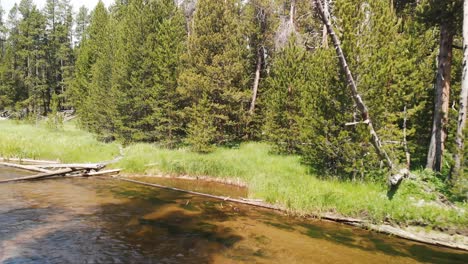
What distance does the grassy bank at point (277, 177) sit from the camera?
11.8m

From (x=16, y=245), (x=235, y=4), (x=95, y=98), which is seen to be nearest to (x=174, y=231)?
(x=16, y=245)

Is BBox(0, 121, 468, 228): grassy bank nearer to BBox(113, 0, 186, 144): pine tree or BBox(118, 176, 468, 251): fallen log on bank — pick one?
BBox(118, 176, 468, 251): fallen log on bank

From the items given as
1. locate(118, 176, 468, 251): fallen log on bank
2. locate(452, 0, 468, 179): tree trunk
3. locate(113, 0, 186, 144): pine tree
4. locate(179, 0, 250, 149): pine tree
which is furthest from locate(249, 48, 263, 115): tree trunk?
locate(452, 0, 468, 179): tree trunk

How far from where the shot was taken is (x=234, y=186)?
18.6 metres

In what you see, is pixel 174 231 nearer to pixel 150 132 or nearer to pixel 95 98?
pixel 150 132

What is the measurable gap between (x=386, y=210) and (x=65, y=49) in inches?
2560

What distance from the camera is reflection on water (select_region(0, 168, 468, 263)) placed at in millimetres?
9227

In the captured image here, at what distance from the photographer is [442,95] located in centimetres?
1427

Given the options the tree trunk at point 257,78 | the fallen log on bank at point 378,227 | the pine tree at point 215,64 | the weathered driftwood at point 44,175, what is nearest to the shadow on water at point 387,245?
the fallen log on bank at point 378,227

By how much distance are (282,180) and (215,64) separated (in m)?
11.6

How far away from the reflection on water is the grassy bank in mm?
1058

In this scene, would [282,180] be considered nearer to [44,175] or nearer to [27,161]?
[44,175]

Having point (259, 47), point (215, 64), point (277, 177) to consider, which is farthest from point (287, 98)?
point (259, 47)

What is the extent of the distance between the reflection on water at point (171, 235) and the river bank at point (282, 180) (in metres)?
0.97
